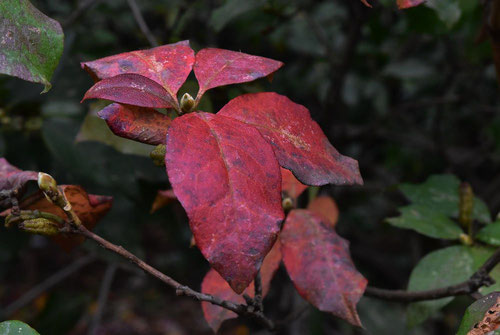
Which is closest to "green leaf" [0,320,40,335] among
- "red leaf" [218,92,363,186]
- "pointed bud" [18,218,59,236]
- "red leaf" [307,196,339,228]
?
"pointed bud" [18,218,59,236]

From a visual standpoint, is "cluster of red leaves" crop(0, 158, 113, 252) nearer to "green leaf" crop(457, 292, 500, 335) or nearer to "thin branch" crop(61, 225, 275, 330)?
"thin branch" crop(61, 225, 275, 330)

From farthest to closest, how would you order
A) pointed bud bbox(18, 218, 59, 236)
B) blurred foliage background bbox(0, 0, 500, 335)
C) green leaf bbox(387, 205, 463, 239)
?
blurred foliage background bbox(0, 0, 500, 335), green leaf bbox(387, 205, 463, 239), pointed bud bbox(18, 218, 59, 236)

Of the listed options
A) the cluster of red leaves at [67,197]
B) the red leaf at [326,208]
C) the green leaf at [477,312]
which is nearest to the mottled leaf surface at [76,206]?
the cluster of red leaves at [67,197]

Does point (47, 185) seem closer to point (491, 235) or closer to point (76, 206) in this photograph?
point (76, 206)

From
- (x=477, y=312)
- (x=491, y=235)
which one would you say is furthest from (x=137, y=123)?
(x=491, y=235)

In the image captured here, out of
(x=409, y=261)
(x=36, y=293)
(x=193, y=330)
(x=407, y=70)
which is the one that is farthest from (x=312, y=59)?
(x=193, y=330)
